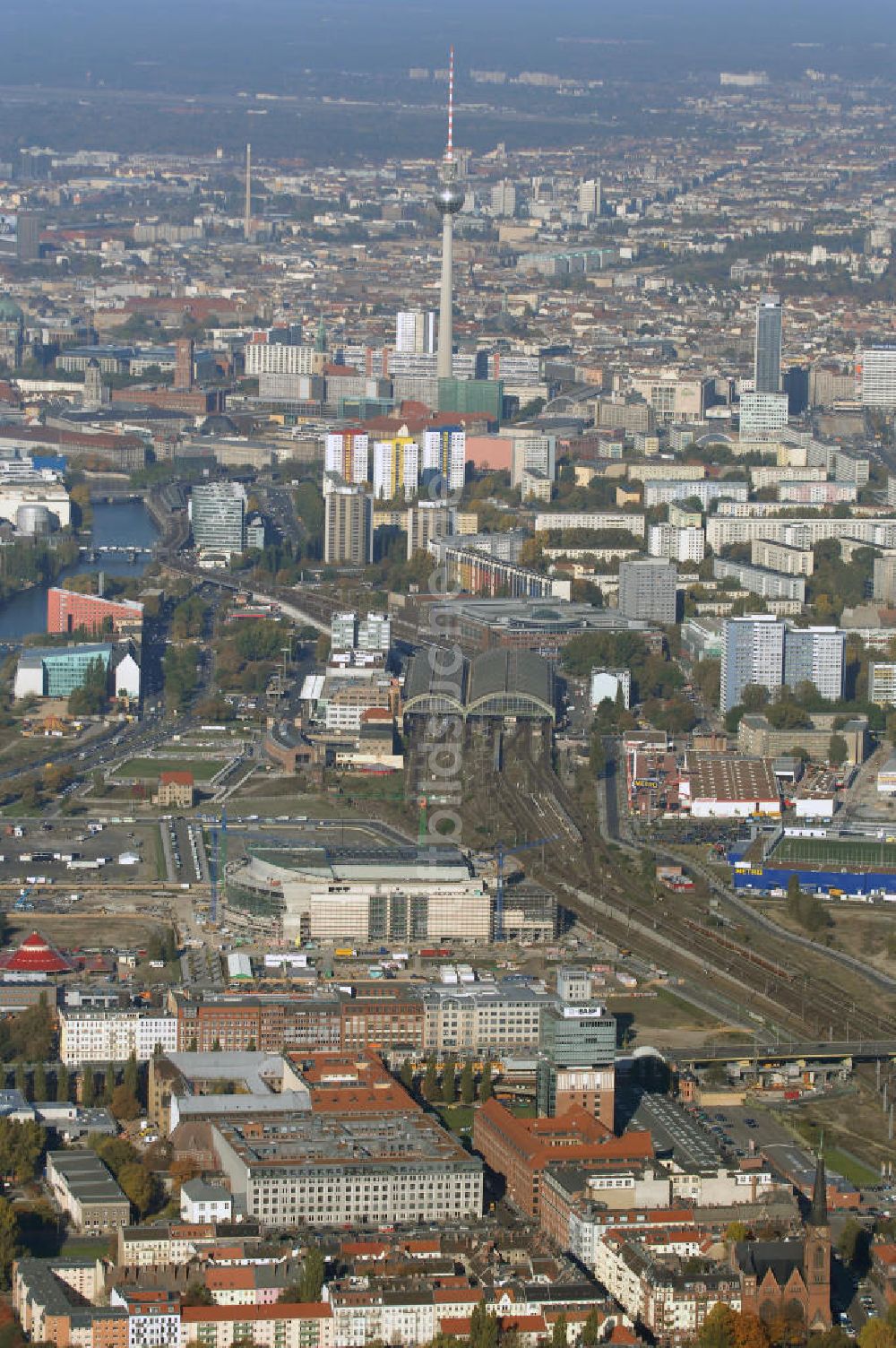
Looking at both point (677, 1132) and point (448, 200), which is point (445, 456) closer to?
point (448, 200)

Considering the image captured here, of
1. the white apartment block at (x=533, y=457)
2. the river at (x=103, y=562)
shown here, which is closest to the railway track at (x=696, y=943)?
the river at (x=103, y=562)

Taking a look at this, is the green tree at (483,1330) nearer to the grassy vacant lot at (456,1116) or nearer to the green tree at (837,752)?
the grassy vacant lot at (456,1116)

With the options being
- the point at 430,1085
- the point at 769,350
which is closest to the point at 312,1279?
the point at 430,1085

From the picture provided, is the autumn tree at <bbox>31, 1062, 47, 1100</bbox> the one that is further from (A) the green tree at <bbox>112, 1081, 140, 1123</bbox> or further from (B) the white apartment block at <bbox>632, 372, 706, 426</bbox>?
(B) the white apartment block at <bbox>632, 372, 706, 426</bbox>

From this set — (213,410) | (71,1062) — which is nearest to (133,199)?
(213,410)

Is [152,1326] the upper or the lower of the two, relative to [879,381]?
upper

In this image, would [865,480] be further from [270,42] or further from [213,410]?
[270,42]
